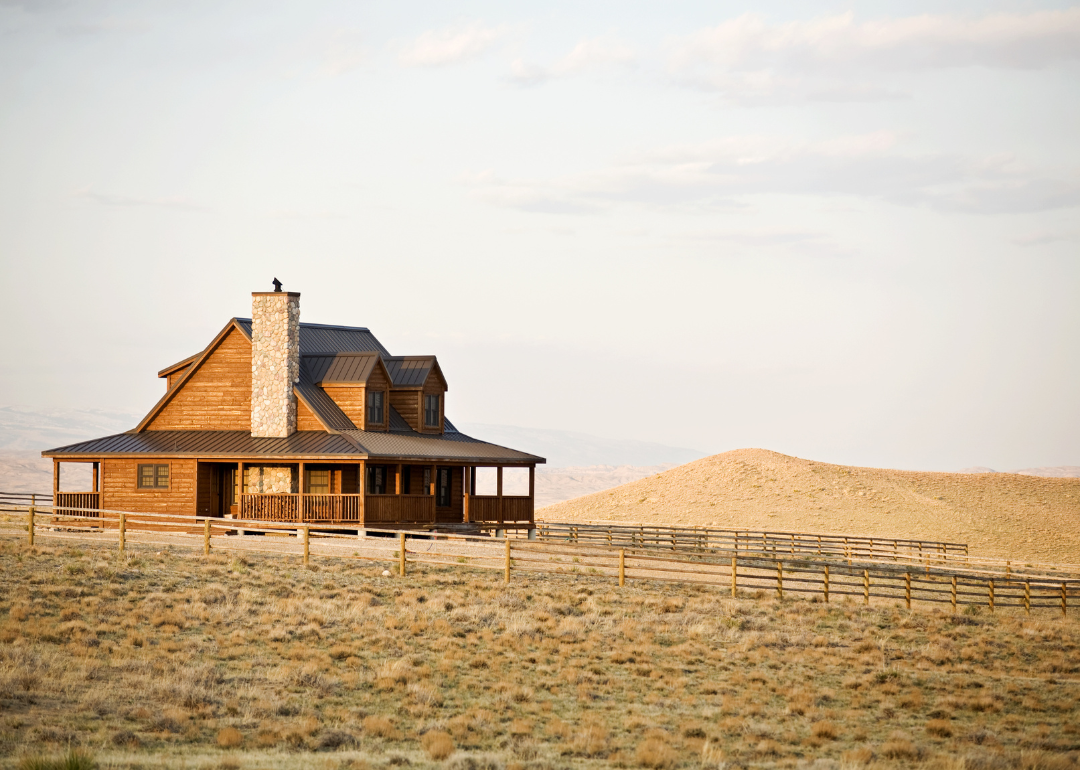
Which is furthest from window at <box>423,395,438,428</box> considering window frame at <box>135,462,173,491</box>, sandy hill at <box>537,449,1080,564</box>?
sandy hill at <box>537,449,1080,564</box>

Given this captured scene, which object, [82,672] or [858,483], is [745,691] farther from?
[858,483]

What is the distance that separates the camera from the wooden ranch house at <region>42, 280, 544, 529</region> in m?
35.5

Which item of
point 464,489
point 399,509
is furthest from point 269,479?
point 464,489

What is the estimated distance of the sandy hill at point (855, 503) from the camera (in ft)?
218

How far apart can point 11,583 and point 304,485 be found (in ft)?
46.6

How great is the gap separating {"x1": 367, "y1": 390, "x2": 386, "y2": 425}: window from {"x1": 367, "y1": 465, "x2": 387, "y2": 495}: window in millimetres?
1757

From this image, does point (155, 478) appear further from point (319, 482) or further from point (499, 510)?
point (499, 510)

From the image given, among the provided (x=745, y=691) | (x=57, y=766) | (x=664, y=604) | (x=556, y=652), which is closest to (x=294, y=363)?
(x=664, y=604)

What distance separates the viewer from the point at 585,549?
41.5 m

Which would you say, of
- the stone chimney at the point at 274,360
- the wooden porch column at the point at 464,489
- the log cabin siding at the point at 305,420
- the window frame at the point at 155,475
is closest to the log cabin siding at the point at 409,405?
the wooden porch column at the point at 464,489

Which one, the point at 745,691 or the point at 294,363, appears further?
the point at 294,363

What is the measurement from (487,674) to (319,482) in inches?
779

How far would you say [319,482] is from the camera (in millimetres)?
37500

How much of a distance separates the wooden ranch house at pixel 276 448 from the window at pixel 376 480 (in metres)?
0.05
